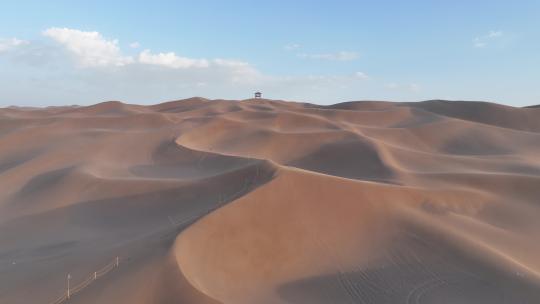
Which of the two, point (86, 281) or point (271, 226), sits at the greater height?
point (271, 226)

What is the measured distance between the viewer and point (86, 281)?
308 inches

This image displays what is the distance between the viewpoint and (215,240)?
8.88 metres

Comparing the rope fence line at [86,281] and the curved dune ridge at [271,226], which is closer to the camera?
the rope fence line at [86,281]

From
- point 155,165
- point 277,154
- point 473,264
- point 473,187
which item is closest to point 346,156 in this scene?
point 277,154

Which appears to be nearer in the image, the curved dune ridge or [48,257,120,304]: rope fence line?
[48,257,120,304]: rope fence line

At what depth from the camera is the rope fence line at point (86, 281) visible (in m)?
7.37

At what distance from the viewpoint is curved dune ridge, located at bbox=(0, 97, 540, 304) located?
8.05 metres

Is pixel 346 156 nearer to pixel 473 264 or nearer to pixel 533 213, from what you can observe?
pixel 533 213

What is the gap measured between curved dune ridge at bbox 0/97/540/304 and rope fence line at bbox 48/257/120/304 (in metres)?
0.15

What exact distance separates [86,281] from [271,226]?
3.71 metres

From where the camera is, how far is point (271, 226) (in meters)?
9.77

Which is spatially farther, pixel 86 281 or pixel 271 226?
pixel 271 226

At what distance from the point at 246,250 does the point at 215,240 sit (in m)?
0.62

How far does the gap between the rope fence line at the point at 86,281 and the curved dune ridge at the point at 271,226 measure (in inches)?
6.0
